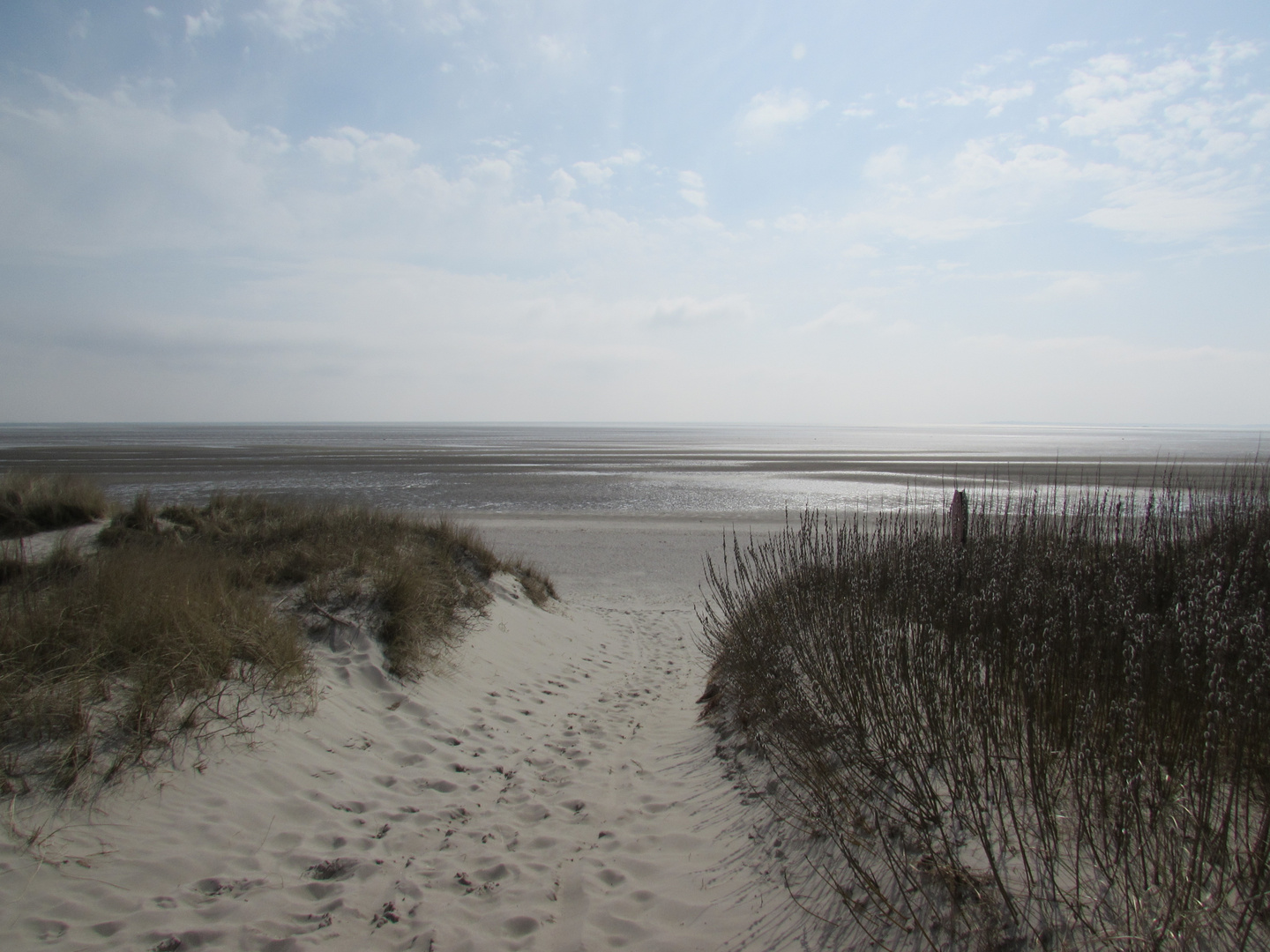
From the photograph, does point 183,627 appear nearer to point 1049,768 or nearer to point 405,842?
point 405,842

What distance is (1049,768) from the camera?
121 inches

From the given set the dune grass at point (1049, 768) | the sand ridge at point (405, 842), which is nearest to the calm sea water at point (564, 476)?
the sand ridge at point (405, 842)

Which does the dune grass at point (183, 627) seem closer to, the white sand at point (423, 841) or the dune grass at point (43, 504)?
the white sand at point (423, 841)

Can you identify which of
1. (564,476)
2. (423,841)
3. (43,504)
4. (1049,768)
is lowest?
(423,841)

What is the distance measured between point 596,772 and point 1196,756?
151 inches

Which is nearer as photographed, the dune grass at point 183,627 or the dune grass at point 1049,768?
the dune grass at point 1049,768

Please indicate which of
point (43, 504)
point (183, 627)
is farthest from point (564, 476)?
point (183, 627)

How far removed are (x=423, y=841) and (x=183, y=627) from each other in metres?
2.63

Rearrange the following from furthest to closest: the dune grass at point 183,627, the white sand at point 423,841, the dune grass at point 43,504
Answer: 1. the dune grass at point 43,504
2. the dune grass at point 183,627
3. the white sand at point 423,841

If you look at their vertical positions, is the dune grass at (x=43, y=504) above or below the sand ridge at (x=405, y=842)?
above

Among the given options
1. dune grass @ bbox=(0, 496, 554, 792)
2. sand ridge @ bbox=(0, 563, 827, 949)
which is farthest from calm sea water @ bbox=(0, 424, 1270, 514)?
sand ridge @ bbox=(0, 563, 827, 949)

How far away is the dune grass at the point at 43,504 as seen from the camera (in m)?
9.91

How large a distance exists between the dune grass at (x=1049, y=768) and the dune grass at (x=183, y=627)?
4.03 m

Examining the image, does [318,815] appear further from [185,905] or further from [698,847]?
[698,847]
